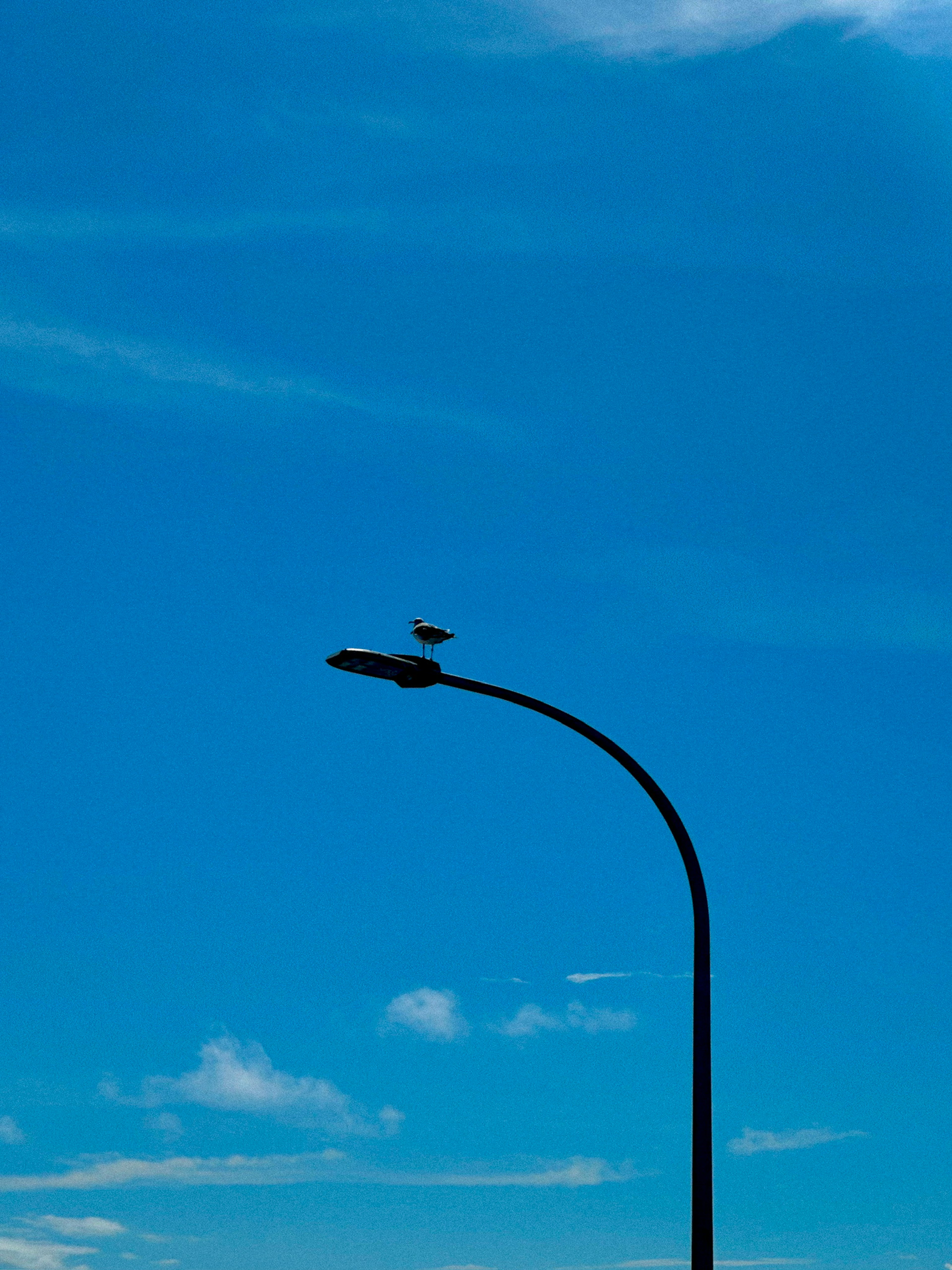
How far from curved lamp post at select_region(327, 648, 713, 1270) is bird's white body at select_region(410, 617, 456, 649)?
0.67 feet

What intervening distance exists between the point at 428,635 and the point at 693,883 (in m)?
3.46

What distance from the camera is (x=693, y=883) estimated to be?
48.5 ft

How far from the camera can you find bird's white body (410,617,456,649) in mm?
15727

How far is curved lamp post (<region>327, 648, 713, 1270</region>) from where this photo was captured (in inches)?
540

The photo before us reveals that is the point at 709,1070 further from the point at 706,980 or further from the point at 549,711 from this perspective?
the point at 549,711

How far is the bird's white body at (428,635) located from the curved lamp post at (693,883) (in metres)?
0.20

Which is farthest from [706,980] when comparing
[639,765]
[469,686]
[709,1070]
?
[469,686]

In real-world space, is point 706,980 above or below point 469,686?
below

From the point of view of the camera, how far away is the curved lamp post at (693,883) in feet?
45.0

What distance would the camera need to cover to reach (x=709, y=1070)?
45.9 ft

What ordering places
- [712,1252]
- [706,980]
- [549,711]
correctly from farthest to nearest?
[549,711] → [706,980] → [712,1252]

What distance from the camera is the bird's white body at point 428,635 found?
15727mm

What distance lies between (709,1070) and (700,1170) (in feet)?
2.74

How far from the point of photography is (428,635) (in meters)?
15.7
